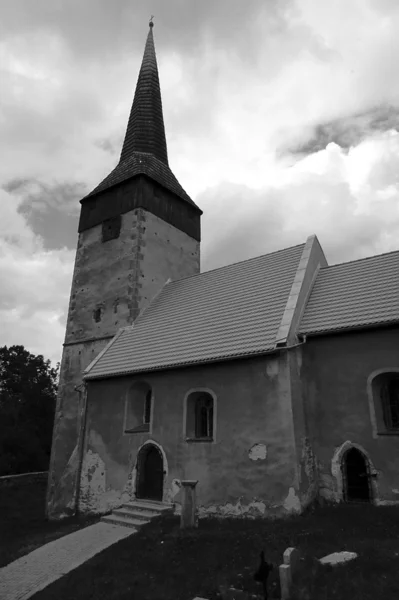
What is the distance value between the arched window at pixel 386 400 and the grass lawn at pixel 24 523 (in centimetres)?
835

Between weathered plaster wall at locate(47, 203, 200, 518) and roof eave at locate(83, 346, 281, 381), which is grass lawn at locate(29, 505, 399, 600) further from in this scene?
weathered plaster wall at locate(47, 203, 200, 518)

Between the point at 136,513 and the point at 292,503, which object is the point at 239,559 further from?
the point at 136,513

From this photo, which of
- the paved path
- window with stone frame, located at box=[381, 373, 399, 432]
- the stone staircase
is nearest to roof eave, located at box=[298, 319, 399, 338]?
window with stone frame, located at box=[381, 373, 399, 432]

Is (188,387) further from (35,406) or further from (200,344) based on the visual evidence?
(35,406)

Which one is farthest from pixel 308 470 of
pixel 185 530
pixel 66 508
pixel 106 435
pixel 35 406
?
pixel 35 406

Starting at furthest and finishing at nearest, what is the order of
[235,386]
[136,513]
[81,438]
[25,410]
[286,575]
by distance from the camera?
[25,410] → [81,438] → [235,386] → [136,513] → [286,575]

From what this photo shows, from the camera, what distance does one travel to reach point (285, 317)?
11.5m

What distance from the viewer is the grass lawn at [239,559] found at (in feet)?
19.6

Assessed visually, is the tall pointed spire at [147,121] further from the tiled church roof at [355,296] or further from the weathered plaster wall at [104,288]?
the tiled church roof at [355,296]

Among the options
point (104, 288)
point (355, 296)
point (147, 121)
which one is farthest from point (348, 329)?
point (147, 121)

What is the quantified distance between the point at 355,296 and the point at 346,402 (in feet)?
10.2

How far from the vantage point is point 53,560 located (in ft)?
29.6

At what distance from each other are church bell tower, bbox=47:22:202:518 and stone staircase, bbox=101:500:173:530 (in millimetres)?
3155

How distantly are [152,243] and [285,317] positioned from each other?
909 centimetres
